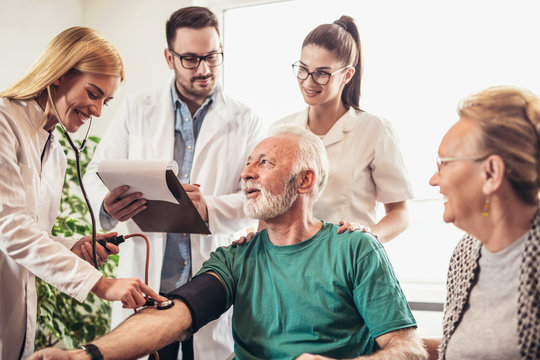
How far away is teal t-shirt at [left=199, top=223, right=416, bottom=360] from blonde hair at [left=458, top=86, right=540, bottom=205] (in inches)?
18.8

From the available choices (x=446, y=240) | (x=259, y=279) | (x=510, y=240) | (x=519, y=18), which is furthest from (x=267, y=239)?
(x=519, y=18)

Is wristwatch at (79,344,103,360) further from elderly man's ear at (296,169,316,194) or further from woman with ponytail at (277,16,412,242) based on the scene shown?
woman with ponytail at (277,16,412,242)

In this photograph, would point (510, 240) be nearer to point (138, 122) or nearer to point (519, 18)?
point (138, 122)

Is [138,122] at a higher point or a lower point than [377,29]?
lower

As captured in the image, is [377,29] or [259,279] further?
[377,29]

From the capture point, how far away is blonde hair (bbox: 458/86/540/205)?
3.63 ft

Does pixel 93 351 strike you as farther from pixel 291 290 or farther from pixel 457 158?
pixel 457 158

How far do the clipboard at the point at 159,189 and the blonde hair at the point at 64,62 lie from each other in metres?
0.28

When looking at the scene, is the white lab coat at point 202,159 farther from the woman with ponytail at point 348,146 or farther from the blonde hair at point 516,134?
the blonde hair at point 516,134

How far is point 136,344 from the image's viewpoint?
53.2 inches

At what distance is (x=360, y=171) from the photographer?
1.98 meters

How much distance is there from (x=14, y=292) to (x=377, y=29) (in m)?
2.41

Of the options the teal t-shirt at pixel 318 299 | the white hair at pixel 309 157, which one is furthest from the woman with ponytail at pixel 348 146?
the teal t-shirt at pixel 318 299

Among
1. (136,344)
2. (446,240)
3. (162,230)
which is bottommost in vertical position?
(446,240)
